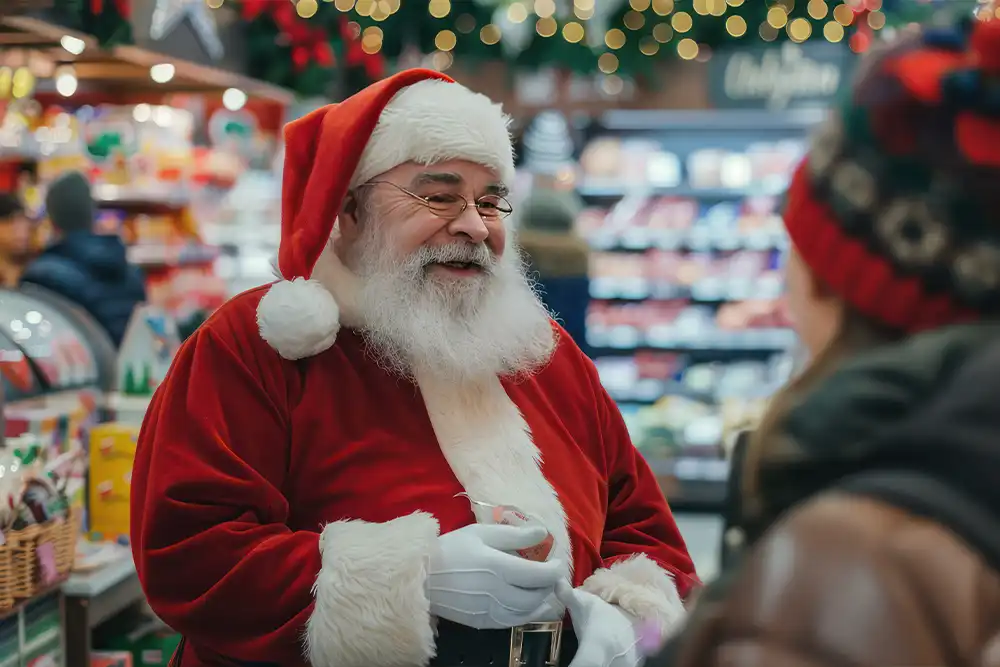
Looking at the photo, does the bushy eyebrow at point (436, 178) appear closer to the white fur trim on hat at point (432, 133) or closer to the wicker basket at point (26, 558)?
the white fur trim on hat at point (432, 133)

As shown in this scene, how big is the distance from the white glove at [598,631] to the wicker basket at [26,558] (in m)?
1.31

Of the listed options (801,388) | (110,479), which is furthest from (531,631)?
(110,479)

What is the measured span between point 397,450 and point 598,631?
0.50 meters

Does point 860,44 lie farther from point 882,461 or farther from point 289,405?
point 882,461

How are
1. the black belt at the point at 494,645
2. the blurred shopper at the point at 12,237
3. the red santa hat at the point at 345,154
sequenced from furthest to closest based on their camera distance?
the blurred shopper at the point at 12,237, the red santa hat at the point at 345,154, the black belt at the point at 494,645

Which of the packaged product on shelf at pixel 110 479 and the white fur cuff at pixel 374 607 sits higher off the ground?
the white fur cuff at pixel 374 607

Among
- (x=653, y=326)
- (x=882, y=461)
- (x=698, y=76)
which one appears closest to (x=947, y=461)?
(x=882, y=461)

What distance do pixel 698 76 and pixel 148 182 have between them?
4.49 meters

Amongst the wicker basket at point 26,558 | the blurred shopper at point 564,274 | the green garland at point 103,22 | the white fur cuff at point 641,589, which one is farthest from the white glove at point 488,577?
the green garland at point 103,22

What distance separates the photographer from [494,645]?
1947 mm

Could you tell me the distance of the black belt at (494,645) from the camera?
194 centimetres

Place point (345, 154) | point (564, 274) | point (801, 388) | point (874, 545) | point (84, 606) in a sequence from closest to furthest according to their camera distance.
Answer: point (874, 545)
point (801, 388)
point (345, 154)
point (84, 606)
point (564, 274)

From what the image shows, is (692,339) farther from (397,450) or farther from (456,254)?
(397,450)

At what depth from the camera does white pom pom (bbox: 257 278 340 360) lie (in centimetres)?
200
